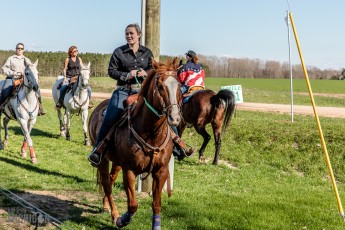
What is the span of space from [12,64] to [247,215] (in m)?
9.63

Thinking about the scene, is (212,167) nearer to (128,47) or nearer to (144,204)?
(144,204)

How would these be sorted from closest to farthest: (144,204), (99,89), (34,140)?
(144,204) → (34,140) → (99,89)

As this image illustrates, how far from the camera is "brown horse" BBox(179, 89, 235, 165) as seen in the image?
579 inches

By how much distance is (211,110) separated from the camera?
15172mm

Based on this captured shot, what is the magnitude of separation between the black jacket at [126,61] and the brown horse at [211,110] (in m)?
7.26

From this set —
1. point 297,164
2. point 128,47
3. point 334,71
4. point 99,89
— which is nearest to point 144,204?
point 128,47

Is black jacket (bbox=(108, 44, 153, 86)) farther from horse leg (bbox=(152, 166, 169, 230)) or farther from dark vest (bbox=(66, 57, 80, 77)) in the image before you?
dark vest (bbox=(66, 57, 80, 77))

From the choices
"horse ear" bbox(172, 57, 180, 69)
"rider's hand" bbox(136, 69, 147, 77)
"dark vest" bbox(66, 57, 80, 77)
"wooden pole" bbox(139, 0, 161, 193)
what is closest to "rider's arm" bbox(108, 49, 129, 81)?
"rider's hand" bbox(136, 69, 147, 77)

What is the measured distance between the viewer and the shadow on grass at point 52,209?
25.7 ft

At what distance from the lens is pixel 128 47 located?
7719 mm

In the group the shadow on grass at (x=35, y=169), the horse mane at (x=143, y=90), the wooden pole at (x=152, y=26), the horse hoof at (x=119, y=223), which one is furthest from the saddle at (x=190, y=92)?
the horse mane at (x=143, y=90)

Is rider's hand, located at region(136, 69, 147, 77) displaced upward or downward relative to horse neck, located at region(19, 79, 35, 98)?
upward

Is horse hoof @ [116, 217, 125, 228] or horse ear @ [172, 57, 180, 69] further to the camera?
horse hoof @ [116, 217, 125, 228]

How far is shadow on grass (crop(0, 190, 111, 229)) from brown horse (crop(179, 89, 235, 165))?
6139 mm
